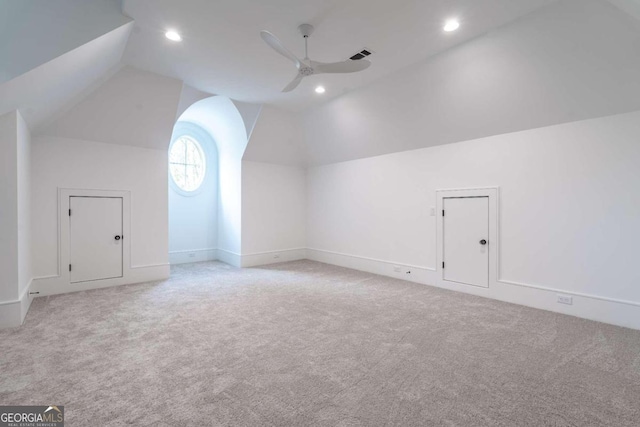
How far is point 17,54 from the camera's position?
2.85 metres

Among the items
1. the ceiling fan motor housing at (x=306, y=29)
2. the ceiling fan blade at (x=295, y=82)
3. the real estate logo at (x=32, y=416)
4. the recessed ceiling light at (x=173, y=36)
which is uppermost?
the recessed ceiling light at (x=173, y=36)

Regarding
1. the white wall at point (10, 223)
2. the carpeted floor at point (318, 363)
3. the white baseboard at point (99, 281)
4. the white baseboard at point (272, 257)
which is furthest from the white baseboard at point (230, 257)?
the white wall at point (10, 223)

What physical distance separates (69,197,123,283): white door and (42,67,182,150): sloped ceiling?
1114 mm

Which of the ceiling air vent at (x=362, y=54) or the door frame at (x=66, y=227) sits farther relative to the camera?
the door frame at (x=66, y=227)

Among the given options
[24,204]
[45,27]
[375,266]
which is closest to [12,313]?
[24,204]

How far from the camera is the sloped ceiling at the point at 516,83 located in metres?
3.04

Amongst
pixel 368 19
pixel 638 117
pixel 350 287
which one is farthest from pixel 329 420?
pixel 638 117

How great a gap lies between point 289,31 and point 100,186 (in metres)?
4.23

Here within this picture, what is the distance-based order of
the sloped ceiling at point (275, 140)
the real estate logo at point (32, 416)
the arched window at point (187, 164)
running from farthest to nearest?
the arched window at point (187, 164), the sloped ceiling at point (275, 140), the real estate logo at point (32, 416)

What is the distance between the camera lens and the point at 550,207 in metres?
3.99

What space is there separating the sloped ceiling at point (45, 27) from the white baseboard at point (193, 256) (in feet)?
16.6

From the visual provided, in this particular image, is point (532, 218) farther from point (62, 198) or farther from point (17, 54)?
point (62, 198)

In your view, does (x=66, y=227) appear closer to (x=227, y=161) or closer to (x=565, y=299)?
(x=227, y=161)

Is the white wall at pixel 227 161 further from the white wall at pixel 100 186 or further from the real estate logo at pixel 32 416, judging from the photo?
the real estate logo at pixel 32 416
